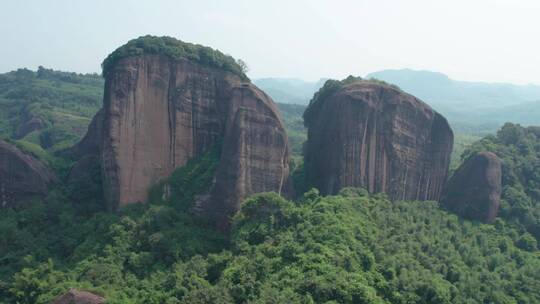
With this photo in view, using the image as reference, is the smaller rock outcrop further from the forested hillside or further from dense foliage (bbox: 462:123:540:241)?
dense foliage (bbox: 462:123:540:241)

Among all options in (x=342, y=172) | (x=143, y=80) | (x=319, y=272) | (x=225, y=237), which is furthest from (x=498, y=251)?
(x=143, y=80)

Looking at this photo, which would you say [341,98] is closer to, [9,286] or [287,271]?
[287,271]

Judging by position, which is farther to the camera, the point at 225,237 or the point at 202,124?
the point at 202,124

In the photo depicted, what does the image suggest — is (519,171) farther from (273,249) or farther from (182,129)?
(182,129)

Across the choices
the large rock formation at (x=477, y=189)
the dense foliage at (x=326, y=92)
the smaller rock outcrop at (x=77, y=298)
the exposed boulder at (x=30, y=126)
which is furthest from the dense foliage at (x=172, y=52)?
the exposed boulder at (x=30, y=126)

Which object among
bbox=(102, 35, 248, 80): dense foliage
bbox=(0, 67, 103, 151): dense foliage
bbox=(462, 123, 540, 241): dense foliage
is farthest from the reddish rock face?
bbox=(0, 67, 103, 151): dense foliage
